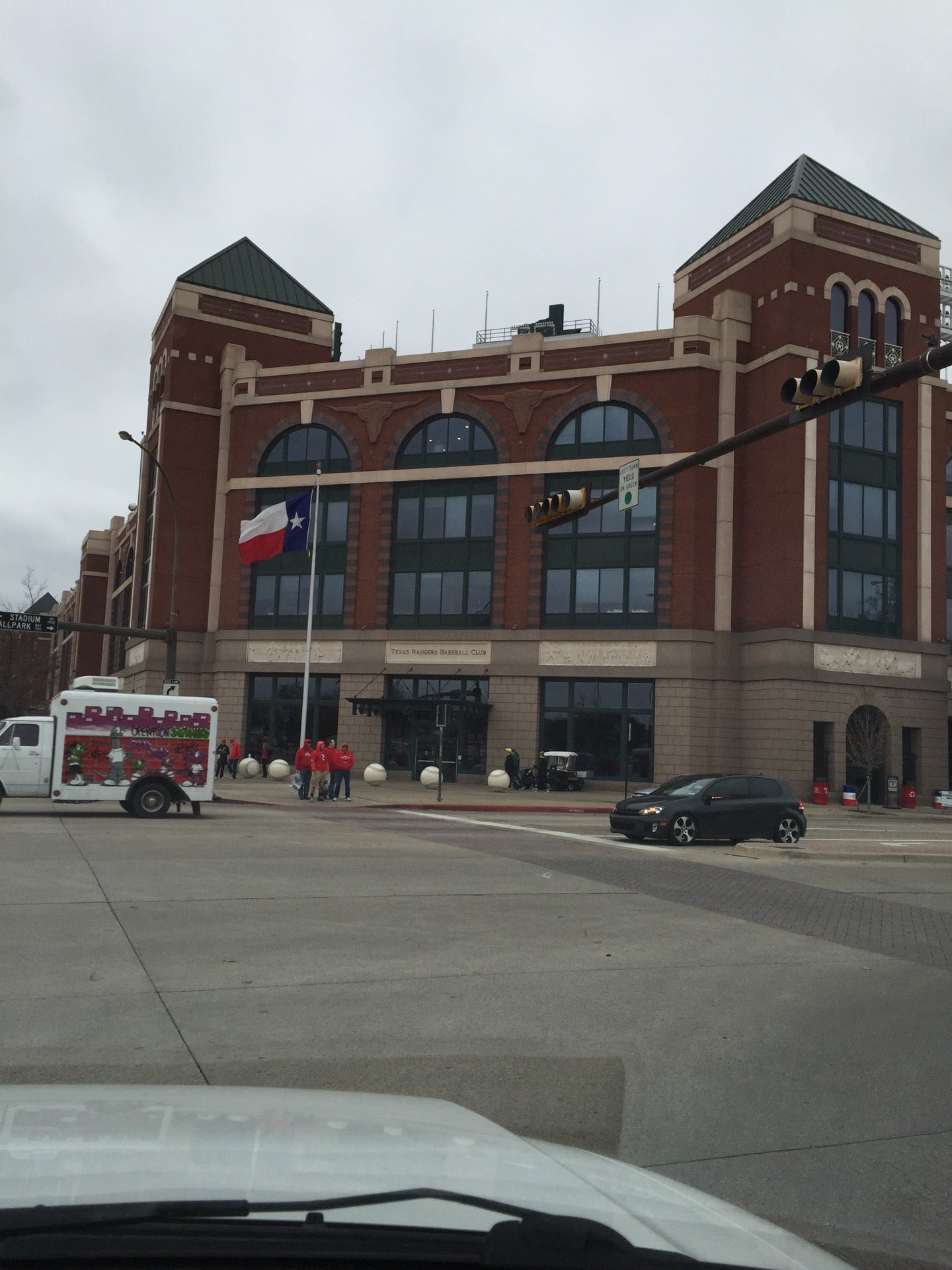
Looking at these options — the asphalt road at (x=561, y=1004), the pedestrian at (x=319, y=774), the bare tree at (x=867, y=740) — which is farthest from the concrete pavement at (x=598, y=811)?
the asphalt road at (x=561, y=1004)

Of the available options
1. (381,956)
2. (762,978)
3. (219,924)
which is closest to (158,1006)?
(381,956)

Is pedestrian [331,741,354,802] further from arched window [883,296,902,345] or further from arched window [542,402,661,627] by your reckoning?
arched window [883,296,902,345]

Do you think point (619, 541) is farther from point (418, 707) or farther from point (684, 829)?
point (684, 829)

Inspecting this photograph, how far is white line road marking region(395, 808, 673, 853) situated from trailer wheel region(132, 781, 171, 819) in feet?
19.1

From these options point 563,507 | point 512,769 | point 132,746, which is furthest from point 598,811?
point 563,507

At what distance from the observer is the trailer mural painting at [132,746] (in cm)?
2303

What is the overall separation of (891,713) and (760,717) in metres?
4.80

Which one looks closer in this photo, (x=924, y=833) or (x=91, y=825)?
(x=91, y=825)

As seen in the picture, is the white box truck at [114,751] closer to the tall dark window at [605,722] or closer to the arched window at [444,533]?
the tall dark window at [605,722]

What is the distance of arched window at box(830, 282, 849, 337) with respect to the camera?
40.6 metres

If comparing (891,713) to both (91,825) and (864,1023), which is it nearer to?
(91,825)

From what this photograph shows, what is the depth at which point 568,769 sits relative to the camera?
132ft

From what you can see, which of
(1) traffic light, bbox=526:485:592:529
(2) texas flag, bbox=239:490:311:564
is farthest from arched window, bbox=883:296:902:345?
(1) traffic light, bbox=526:485:592:529

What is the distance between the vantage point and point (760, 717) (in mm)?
38906
